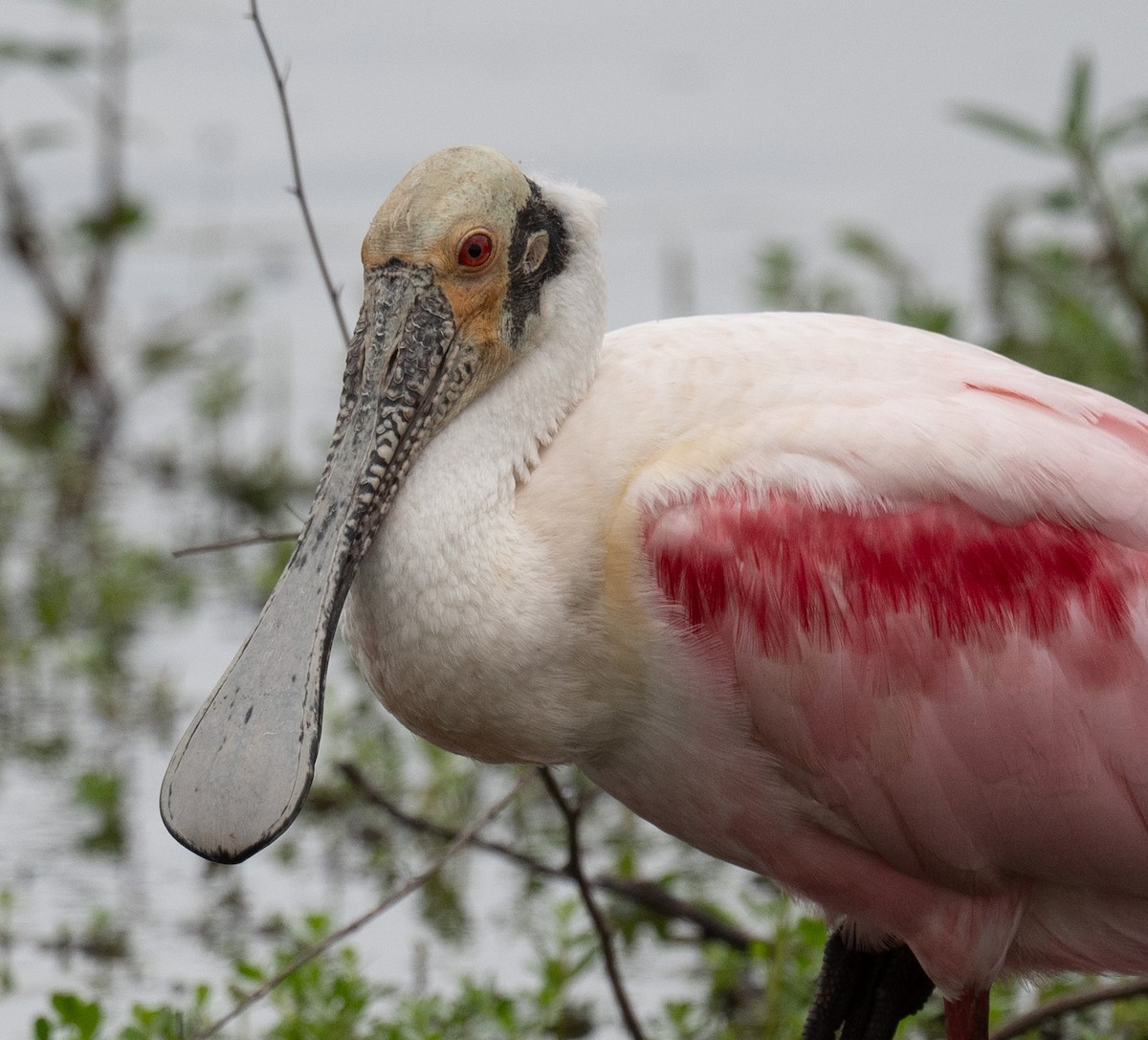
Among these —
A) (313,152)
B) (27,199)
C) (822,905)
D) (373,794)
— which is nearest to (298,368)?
(27,199)

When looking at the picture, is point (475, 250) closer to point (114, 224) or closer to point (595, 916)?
point (595, 916)

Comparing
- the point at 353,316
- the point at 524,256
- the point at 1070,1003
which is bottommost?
the point at 353,316

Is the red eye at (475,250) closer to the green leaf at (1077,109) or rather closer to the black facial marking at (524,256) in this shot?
the black facial marking at (524,256)

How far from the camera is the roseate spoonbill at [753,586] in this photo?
139 inches

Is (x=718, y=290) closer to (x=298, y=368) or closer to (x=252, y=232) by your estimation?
(x=298, y=368)

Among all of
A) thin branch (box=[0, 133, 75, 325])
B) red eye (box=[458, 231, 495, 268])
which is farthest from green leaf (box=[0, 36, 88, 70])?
red eye (box=[458, 231, 495, 268])

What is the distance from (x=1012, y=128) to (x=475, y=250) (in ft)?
10.5

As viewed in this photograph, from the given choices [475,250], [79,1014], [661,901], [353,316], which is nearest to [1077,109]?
[661,901]

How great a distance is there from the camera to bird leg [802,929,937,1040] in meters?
4.16

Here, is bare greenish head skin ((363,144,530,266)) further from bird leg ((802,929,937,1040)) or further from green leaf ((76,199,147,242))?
green leaf ((76,199,147,242))

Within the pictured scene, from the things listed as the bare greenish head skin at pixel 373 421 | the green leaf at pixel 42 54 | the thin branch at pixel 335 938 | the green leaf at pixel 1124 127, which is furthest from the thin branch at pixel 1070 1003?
the green leaf at pixel 42 54

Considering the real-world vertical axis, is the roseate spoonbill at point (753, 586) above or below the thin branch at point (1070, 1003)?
above

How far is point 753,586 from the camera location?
360 centimetres

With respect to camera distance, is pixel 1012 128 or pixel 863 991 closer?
pixel 863 991
